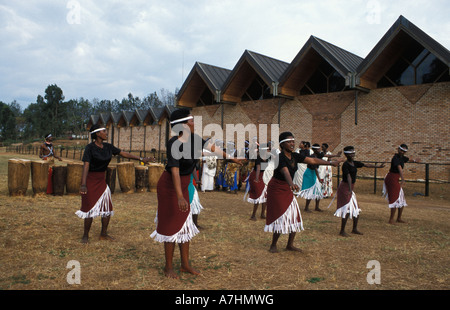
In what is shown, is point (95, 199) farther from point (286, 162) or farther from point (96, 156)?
point (286, 162)

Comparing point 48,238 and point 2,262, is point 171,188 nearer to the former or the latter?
point 2,262

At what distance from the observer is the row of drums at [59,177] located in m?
9.99

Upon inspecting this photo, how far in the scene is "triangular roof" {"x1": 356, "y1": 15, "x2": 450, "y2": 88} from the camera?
A: 1445cm

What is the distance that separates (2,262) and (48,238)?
1.27 metres

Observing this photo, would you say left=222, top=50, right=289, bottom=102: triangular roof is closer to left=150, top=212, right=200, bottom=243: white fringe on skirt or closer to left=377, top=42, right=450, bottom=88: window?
left=377, top=42, right=450, bottom=88: window

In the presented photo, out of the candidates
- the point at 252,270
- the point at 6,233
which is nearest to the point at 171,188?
the point at 252,270

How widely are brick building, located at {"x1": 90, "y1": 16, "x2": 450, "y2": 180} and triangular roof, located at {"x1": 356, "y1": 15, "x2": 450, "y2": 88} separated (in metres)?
0.04

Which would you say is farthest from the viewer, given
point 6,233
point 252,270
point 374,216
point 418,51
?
point 418,51


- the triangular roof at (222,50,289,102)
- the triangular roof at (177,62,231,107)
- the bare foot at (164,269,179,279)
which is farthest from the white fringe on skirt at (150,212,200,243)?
the triangular roof at (177,62,231,107)

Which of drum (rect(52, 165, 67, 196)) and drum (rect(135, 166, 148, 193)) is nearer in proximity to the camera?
drum (rect(52, 165, 67, 196))

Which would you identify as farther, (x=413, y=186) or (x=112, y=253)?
(x=413, y=186)

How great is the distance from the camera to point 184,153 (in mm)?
3982

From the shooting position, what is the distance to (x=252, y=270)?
4.46 meters

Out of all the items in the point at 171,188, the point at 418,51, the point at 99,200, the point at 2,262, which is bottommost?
the point at 2,262
